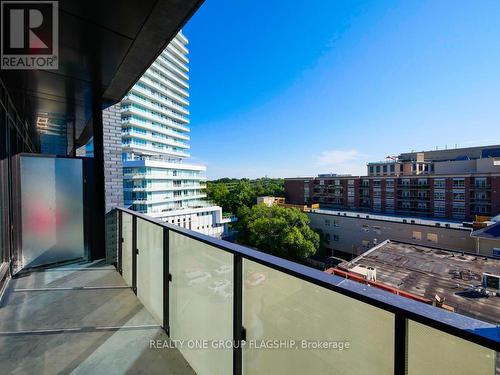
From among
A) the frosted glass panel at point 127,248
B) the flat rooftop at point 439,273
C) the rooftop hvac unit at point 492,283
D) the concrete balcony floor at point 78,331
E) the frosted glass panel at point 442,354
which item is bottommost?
the flat rooftop at point 439,273

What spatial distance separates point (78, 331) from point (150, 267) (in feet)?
2.39

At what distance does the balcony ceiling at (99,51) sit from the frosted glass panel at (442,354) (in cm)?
206

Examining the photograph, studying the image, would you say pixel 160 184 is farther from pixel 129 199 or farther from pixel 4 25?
pixel 4 25

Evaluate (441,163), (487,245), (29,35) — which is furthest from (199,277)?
(441,163)

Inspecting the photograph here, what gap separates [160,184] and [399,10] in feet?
82.1

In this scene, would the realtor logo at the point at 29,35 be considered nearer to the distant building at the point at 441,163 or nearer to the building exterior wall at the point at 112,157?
the building exterior wall at the point at 112,157

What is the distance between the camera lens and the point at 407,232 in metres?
20.3

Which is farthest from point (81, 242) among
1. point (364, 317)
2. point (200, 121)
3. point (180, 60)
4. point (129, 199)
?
point (180, 60)

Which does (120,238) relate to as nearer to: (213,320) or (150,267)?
(150,267)

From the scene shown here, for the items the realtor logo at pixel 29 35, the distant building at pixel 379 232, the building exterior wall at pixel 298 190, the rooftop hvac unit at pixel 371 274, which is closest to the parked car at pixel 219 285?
the realtor logo at pixel 29 35

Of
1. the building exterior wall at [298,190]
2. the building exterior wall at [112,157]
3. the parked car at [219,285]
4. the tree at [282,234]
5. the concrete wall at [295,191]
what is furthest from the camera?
the concrete wall at [295,191]

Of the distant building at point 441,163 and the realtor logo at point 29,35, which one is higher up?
the distant building at point 441,163

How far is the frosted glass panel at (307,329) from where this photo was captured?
70 cm

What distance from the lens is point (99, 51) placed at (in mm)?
2188
